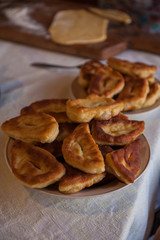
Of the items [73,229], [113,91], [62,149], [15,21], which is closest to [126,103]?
[113,91]

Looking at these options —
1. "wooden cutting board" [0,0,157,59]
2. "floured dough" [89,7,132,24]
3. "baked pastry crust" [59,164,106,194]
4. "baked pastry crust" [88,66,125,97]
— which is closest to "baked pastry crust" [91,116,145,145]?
"baked pastry crust" [59,164,106,194]

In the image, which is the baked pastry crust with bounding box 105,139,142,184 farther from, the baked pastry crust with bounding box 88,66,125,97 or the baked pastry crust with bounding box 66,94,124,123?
the baked pastry crust with bounding box 88,66,125,97

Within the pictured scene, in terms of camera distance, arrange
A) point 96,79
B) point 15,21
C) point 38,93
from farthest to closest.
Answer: point 15,21
point 38,93
point 96,79

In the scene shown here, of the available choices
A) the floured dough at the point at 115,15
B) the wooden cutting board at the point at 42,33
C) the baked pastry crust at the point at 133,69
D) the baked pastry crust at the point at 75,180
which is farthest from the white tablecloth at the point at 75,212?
the floured dough at the point at 115,15

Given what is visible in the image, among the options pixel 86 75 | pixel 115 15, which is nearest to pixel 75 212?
pixel 86 75

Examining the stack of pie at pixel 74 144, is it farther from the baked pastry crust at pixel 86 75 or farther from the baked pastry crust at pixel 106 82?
the baked pastry crust at pixel 86 75

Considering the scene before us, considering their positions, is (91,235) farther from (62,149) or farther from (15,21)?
(15,21)

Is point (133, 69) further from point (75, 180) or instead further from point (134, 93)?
point (75, 180)
